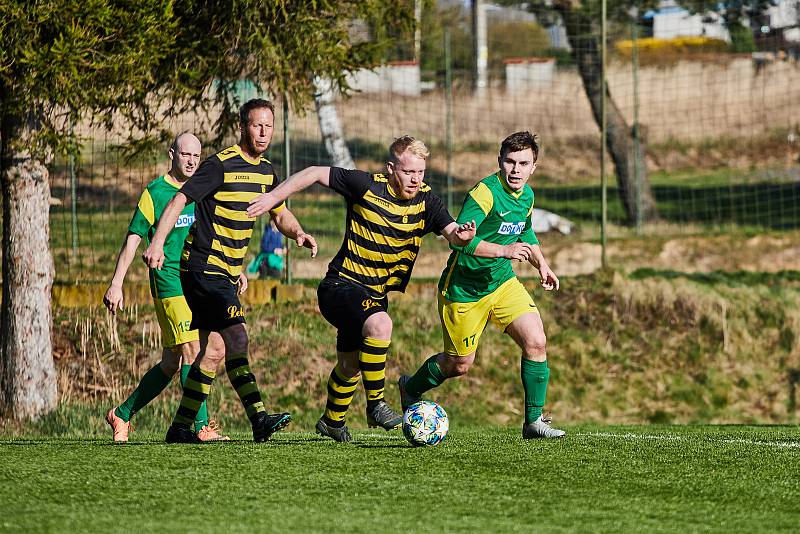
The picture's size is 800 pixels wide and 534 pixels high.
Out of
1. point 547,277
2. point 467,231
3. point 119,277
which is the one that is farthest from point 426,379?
point 119,277

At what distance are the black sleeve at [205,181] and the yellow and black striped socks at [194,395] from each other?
1157 millimetres

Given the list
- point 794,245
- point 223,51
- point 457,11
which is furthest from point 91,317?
point 457,11

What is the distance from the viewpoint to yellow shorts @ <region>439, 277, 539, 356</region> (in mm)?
8352

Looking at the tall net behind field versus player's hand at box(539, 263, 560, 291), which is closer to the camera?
player's hand at box(539, 263, 560, 291)

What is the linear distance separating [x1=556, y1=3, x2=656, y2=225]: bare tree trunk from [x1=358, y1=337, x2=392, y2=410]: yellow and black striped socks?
10.2 meters

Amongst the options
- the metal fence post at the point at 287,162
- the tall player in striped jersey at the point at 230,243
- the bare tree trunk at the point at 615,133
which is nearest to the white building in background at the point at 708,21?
the bare tree trunk at the point at 615,133

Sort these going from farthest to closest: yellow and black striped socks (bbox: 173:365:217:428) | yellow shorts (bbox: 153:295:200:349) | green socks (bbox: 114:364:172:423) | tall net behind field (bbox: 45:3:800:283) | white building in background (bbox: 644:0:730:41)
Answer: white building in background (bbox: 644:0:730:41) → tall net behind field (bbox: 45:3:800:283) → green socks (bbox: 114:364:172:423) → yellow shorts (bbox: 153:295:200:349) → yellow and black striped socks (bbox: 173:365:217:428)

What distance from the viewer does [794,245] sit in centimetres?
1702

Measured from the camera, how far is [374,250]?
7.66 meters

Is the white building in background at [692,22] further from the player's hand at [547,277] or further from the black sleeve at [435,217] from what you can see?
the black sleeve at [435,217]

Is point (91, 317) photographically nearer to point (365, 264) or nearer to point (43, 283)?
point (43, 283)

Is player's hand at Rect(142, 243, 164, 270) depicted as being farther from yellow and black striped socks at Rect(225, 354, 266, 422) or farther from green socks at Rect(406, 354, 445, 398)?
green socks at Rect(406, 354, 445, 398)

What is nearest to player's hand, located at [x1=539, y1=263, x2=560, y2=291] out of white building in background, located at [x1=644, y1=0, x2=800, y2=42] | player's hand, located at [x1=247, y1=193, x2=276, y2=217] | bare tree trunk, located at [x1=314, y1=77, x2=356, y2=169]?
player's hand, located at [x1=247, y1=193, x2=276, y2=217]

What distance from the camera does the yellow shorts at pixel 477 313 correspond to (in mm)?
8352
